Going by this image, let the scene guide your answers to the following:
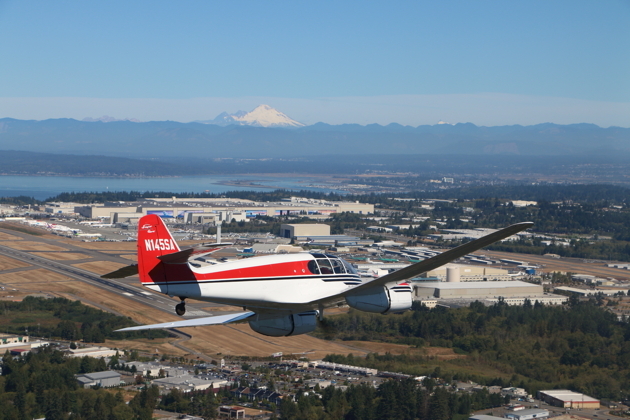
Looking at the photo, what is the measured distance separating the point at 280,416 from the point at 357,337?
95.4ft

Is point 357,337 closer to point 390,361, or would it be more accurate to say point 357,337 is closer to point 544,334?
point 390,361

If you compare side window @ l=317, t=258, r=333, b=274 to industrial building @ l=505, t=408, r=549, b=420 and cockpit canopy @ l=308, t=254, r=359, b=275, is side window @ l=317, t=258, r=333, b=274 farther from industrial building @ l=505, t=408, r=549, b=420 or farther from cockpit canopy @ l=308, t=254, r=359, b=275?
industrial building @ l=505, t=408, r=549, b=420

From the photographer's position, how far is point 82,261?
415 ft

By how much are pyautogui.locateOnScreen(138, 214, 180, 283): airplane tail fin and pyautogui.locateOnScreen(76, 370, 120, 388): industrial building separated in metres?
38.5

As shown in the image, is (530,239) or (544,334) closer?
(544,334)

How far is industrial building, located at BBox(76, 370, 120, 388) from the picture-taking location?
5894cm

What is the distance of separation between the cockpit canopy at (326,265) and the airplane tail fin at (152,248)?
5.69 m

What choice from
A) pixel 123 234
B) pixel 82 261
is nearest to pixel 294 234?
pixel 123 234

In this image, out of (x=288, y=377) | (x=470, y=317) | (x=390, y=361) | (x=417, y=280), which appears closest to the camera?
(x=288, y=377)

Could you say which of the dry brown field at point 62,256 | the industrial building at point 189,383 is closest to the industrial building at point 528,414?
the industrial building at point 189,383

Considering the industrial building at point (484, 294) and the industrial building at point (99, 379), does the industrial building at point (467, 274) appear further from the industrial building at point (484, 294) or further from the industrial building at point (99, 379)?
the industrial building at point (99, 379)

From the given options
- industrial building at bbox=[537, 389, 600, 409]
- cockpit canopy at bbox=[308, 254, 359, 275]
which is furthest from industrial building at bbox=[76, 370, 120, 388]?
cockpit canopy at bbox=[308, 254, 359, 275]

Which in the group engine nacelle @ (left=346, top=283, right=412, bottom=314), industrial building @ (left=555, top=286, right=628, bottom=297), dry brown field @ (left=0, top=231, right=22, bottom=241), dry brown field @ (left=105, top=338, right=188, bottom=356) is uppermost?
engine nacelle @ (left=346, top=283, right=412, bottom=314)

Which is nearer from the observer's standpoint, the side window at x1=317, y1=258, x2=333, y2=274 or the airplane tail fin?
the airplane tail fin
